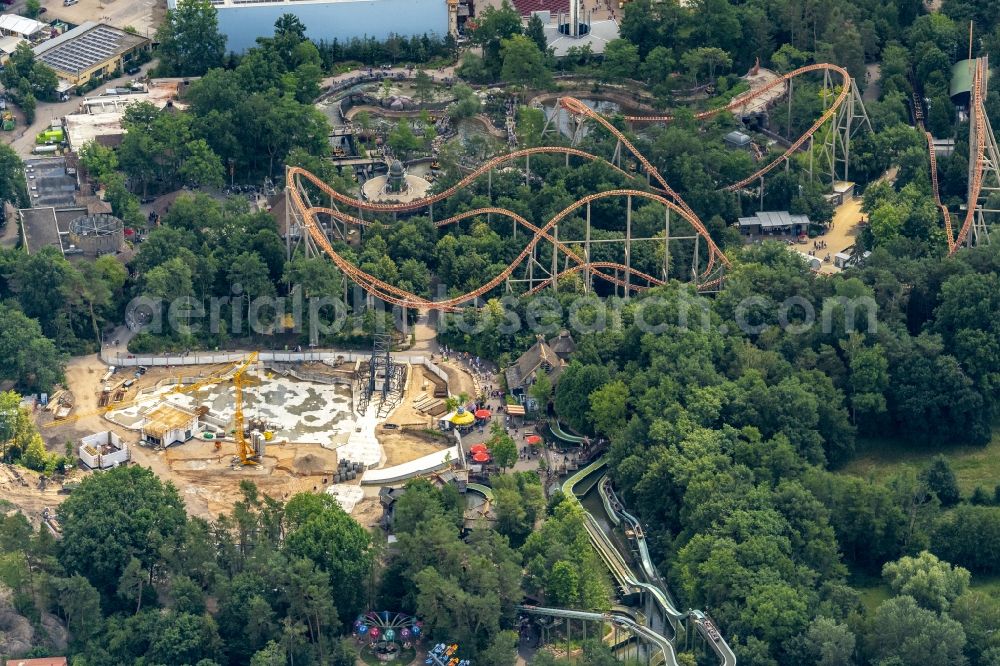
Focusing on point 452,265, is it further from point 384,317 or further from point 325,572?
point 325,572

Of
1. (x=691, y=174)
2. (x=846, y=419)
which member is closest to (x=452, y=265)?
(x=691, y=174)

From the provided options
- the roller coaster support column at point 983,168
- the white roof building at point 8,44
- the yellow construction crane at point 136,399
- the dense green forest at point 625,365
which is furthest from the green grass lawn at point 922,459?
the white roof building at point 8,44

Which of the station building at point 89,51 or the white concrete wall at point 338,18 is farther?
the white concrete wall at point 338,18

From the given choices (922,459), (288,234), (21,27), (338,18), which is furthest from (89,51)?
(922,459)

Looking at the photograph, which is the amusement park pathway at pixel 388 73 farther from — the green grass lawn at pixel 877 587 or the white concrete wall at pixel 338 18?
the green grass lawn at pixel 877 587

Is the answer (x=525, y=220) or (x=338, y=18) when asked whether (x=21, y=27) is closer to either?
(x=338, y=18)

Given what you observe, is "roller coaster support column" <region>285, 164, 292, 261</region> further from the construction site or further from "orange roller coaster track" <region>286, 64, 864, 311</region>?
the construction site
